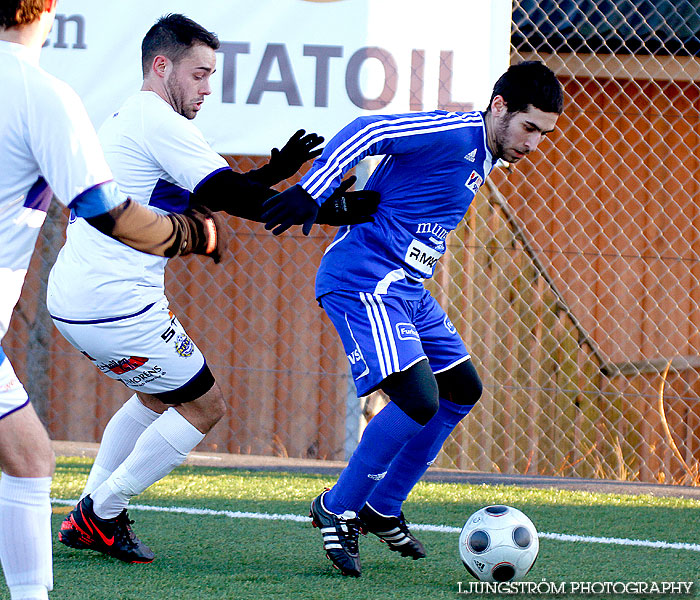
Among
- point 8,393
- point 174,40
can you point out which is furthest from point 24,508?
point 174,40

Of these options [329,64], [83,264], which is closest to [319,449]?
[329,64]

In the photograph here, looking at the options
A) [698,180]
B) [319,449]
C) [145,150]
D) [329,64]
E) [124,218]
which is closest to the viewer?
[124,218]

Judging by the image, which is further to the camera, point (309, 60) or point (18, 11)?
point (309, 60)

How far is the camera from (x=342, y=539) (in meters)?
3.29

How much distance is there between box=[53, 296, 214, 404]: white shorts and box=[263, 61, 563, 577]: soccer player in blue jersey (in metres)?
0.55

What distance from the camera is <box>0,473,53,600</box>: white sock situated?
219 centimetres

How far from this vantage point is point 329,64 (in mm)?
5289

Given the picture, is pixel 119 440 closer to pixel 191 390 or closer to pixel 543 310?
pixel 191 390

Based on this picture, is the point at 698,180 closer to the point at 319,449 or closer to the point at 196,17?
the point at 319,449

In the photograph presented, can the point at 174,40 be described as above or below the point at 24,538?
above

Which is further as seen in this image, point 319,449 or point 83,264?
point 319,449

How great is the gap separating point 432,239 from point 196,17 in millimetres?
2525

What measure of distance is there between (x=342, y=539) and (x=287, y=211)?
3.77 ft

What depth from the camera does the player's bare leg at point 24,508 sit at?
219 centimetres
